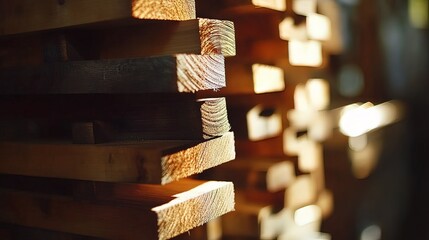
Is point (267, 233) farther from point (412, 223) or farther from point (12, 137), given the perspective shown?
point (412, 223)

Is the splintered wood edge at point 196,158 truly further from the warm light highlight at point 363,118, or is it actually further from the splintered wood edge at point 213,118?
the warm light highlight at point 363,118

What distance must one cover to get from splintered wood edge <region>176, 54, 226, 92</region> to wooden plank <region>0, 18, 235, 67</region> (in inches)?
2.0

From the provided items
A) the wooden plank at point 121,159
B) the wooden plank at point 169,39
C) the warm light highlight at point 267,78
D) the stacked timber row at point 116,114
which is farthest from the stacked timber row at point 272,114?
the wooden plank at point 121,159

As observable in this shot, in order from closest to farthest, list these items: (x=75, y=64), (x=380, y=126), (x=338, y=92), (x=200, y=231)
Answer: (x=75, y=64) → (x=200, y=231) → (x=338, y=92) → (x=380, y=126)

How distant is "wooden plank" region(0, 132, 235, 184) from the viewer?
2131 millimetres

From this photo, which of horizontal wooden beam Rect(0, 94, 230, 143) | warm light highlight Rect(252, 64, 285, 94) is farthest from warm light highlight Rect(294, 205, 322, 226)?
horizontal wooden beam Rect(0, 94, 230, 143)

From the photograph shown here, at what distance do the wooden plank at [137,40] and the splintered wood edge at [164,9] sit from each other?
49mm

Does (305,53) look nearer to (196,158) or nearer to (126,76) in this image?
(196,158)

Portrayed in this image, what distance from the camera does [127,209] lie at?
2.29 m

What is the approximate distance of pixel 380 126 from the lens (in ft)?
16.4

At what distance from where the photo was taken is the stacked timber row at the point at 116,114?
2.18 metres

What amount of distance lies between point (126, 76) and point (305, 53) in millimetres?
1680

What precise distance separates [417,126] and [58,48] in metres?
4.89

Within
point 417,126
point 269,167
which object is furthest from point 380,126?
point 269,167
